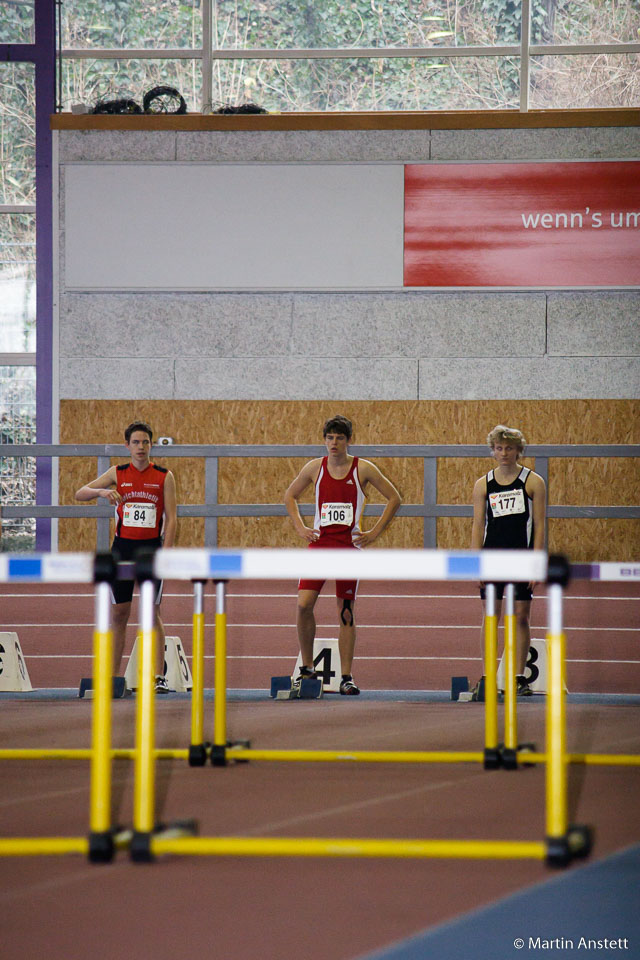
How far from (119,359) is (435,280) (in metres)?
3.80

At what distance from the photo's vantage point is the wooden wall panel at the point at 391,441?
11.9 m

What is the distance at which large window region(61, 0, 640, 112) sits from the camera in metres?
12.3

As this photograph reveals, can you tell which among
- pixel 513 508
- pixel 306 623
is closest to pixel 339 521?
pixel 306 623

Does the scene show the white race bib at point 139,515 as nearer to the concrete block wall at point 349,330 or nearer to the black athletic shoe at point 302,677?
the black athletic shoe at point 302,677

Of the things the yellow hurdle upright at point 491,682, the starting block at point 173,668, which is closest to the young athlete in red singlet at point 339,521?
the starting block at point 173,668

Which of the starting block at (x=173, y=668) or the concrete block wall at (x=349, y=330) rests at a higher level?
the concrete block wall at (x=349, y=330)

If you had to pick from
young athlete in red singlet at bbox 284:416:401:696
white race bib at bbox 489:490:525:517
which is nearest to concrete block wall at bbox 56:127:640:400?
young athlete in red singlet at bbox 284:416:401:696

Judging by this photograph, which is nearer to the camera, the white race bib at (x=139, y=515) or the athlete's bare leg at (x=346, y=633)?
the athlete's bare leg at (x=346, y=633)

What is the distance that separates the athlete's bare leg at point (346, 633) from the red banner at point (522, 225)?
6.10 metres

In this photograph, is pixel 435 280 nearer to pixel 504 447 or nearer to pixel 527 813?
pixel 504 447

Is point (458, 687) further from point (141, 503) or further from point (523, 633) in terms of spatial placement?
point (141, 503)

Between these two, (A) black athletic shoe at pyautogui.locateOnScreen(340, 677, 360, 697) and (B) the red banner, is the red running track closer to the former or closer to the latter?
(A) black athletic shoe at pyautogui.locateOnScreen(340, 677, 360, 697)

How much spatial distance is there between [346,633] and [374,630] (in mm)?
1492

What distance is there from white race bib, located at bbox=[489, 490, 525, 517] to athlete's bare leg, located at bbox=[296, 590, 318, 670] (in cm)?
Result: 130
